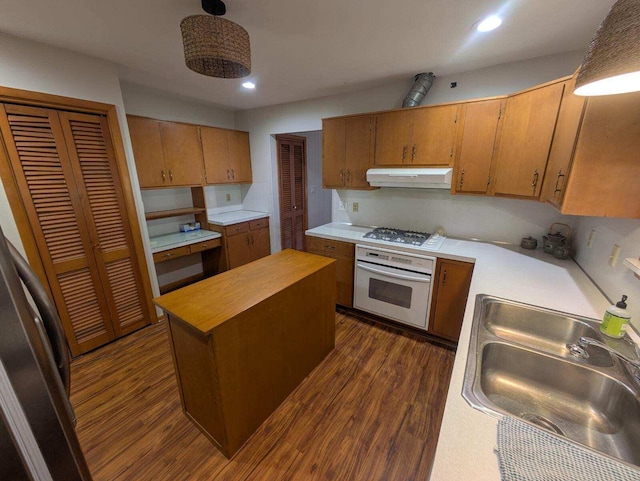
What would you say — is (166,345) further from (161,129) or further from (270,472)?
(161,129)

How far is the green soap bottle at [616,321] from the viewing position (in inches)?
42.8

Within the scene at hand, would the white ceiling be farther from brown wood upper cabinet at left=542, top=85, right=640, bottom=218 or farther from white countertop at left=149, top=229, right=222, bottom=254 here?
white countertop at left=149, top=229, right=222, bottom=254

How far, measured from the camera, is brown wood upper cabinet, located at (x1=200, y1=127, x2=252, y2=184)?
11.5ft

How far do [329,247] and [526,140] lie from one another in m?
1.93

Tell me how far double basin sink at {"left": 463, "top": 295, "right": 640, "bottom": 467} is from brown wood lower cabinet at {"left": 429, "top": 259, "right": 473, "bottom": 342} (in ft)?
2.69

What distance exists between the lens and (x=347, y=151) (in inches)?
110

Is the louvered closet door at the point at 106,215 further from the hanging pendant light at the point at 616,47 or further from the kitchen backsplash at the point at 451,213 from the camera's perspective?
the hanging pendant light at the point at 616,47

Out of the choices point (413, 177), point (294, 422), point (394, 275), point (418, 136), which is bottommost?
point (294, 422)

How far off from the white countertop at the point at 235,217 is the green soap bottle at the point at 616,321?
140 inches

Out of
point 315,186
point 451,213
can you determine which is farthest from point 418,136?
point 315,186

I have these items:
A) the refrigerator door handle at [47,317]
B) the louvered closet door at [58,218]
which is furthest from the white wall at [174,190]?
the refrigerator door handle at [47,317]

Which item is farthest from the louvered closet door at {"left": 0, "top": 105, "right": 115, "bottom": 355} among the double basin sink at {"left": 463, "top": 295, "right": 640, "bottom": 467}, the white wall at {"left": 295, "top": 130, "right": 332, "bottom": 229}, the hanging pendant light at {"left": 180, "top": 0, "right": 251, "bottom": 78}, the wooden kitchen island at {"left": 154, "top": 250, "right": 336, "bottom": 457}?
the white wall at {"left": 295, "top": 130, "right": 332, "bottom": 229}

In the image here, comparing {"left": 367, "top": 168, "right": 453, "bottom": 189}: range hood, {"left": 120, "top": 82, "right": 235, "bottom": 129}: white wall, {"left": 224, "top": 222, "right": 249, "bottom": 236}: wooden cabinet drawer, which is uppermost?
{"left": 120, "top": 82, "right": 235, "bottom": 129}: white wall

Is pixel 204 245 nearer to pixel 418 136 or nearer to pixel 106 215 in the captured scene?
pixel 106 215
